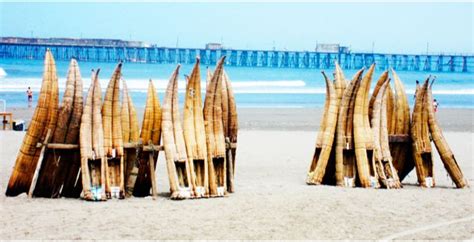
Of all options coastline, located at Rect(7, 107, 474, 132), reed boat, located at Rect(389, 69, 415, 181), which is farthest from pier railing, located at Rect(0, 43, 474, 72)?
reed boat, located at Rect(389, 69, 415, 181)

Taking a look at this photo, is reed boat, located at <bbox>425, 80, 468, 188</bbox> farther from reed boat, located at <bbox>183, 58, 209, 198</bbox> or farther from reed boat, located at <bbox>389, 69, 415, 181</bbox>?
reed boat, located at <bbox>183, 58, 209, 198</bbox>

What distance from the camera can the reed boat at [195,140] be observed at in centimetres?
1260

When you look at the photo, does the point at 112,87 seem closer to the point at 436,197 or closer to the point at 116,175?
the point at 116,175

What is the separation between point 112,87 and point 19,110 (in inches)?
879

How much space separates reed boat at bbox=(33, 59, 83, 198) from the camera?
12.3 metres

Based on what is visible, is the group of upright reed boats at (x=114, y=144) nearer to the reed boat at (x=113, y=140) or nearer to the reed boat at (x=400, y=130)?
the reed boat at (x=113, y=140)

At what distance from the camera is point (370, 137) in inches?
551

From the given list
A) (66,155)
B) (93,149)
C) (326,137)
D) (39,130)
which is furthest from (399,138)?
(39,130)

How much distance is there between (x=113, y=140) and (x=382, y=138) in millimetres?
4563

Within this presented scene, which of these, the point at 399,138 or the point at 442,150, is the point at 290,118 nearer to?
the point at 399,138

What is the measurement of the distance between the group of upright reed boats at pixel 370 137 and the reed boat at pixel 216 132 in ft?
6.34

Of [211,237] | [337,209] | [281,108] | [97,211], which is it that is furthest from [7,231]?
[281,108]

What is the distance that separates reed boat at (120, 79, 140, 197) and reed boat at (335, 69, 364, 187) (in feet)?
10.9

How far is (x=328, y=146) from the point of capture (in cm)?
1405
